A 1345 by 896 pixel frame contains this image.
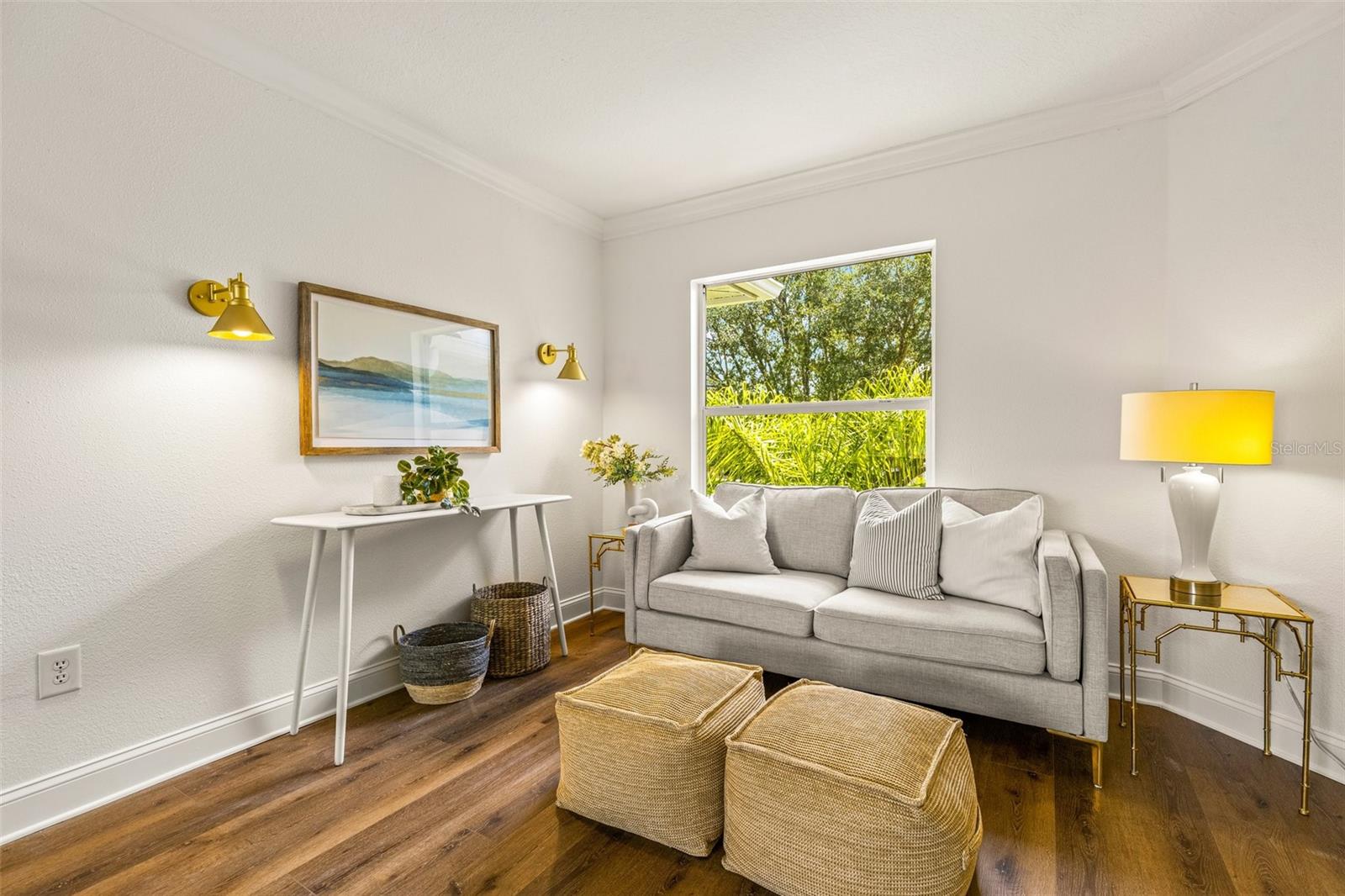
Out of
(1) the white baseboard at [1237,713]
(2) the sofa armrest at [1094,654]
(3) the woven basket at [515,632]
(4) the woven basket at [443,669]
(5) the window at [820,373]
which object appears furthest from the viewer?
(5) the window at [820,373]

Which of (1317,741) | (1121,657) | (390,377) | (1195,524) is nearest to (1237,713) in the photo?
(1317,741)

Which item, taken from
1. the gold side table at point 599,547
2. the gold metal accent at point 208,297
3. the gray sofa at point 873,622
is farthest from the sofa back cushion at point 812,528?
the gold metal accent at point 208,297

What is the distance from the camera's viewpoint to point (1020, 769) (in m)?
2.06

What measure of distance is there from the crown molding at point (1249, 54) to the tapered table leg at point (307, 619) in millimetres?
3624

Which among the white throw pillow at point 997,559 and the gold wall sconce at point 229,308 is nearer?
the gold wall sconce at point 229,308

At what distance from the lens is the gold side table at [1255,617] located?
6.05ft

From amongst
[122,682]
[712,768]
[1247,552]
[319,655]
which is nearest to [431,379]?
[319,655]

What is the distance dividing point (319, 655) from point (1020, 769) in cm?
257

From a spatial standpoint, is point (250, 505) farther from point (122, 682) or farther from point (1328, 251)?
point (1328, 251)

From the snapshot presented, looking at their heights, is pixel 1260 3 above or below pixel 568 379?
above

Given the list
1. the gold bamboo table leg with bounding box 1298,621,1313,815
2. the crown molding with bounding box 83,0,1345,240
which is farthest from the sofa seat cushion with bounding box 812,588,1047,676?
the crown molding with bounding box 83,0,1345,240

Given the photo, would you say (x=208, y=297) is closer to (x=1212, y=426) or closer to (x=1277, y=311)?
(x=1212, y=426)

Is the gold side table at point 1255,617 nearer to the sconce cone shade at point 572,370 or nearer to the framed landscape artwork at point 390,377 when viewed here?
the sconce cone shade at point 572,370

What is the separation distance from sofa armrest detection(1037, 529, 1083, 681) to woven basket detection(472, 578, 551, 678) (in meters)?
2.02
